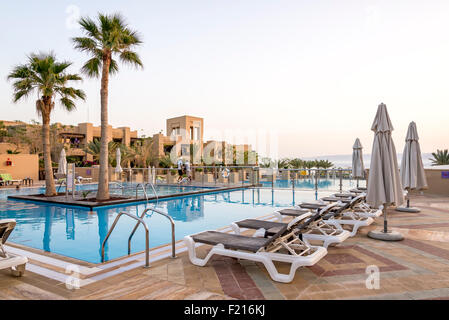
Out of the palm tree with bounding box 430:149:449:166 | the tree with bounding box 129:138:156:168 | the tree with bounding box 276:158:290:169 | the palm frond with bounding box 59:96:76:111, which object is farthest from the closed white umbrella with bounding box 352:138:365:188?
the palm tree with bounding box 430:149:449:166

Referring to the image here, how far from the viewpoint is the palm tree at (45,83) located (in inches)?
429

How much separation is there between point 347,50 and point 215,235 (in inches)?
504

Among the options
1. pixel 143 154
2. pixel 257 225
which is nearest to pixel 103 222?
pixel 257 225

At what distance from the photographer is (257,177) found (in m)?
17.0

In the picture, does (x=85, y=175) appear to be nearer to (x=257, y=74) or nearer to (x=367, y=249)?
(x=257, y=74)

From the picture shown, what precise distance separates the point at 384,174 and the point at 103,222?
264 inches

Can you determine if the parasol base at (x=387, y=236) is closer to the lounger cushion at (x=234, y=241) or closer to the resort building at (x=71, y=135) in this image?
the lounger cushion at (x=234, y=241)

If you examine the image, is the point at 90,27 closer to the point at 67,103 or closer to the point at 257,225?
the point at 67,103

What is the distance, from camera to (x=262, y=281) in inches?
129

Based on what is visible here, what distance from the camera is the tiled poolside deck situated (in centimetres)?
290

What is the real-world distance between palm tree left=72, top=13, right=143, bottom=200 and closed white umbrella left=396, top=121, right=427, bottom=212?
888cm

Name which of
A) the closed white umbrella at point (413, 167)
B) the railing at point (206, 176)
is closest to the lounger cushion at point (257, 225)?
the closed white umbrella at point (413, 167)

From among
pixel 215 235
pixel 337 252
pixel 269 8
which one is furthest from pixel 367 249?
pixel 269 8

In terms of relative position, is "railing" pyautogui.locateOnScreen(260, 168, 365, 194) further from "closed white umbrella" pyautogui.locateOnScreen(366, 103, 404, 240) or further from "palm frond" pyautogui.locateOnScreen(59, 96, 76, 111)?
"palm frond" pyautogui.locateOnScreen(59, 96, 76, 111)
